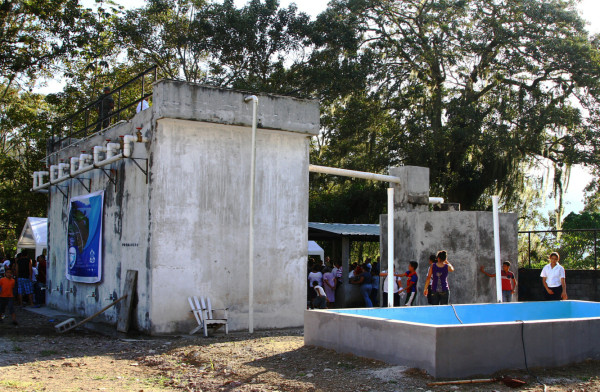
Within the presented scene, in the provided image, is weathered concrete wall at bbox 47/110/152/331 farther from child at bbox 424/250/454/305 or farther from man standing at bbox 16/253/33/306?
child at bbox 424/250/454/305

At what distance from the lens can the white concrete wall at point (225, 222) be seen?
514 inches

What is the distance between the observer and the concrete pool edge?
25.5ft

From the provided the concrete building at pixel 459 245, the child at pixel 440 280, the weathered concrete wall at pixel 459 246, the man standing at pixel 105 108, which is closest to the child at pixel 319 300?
the concrete building at pixel 459 245

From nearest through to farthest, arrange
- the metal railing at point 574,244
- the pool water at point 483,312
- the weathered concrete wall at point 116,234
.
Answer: the pool water at point 483,312 < the weathered concrete wall at point 116,234 < the metal railing at point 574,244

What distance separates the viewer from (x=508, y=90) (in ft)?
94.1

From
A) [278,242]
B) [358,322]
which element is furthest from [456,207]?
[358,322]

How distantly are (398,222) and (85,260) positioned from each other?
844cm

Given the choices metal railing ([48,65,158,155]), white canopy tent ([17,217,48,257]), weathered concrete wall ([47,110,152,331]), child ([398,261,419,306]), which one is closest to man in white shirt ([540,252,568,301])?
child ([398,261,419,306])

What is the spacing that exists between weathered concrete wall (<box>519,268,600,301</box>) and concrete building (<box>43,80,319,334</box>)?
32.4 ft

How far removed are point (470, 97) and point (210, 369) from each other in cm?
2372

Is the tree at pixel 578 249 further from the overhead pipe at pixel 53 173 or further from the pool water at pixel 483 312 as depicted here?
the overhead pipe at pixel 53 173

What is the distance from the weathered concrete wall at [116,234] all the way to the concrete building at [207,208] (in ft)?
0.09

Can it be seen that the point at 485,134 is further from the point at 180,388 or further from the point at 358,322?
the point at 180,388

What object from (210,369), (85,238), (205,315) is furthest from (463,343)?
(85,238)
